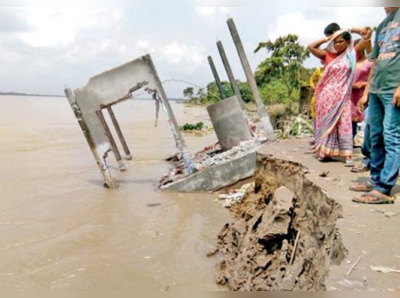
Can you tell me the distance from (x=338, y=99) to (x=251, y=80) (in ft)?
9.51

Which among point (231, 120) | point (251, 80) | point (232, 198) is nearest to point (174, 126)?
point (231, 120)

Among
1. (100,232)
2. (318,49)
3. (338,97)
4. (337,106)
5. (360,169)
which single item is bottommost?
(360,169)

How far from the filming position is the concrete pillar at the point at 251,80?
777 centimetres

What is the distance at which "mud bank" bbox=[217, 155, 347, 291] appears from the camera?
2.69 metres

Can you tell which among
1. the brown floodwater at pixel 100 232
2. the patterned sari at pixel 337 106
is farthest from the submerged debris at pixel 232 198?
the patterned sari at pixel 337 106

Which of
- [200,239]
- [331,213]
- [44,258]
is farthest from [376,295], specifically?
[44,258]

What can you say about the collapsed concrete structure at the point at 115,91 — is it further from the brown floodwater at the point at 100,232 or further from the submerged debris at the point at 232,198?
the brown floodwater at the point at 100,232

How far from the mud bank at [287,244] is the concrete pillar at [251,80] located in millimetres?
3147

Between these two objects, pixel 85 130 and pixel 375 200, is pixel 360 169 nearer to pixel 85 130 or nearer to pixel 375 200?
pixel 375 200

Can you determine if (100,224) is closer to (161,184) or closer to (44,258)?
(44,258)

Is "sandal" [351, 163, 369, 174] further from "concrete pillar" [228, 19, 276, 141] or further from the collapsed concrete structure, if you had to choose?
the collapsed concrete structure

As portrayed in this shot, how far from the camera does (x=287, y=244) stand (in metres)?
3.37

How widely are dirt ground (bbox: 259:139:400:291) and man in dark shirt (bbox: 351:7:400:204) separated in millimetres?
213

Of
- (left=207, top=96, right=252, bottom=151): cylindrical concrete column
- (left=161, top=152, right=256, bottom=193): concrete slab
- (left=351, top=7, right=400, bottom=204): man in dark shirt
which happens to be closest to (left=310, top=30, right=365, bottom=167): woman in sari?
(left=351, top=7, right=400, bottom=204): man in dark shirt
